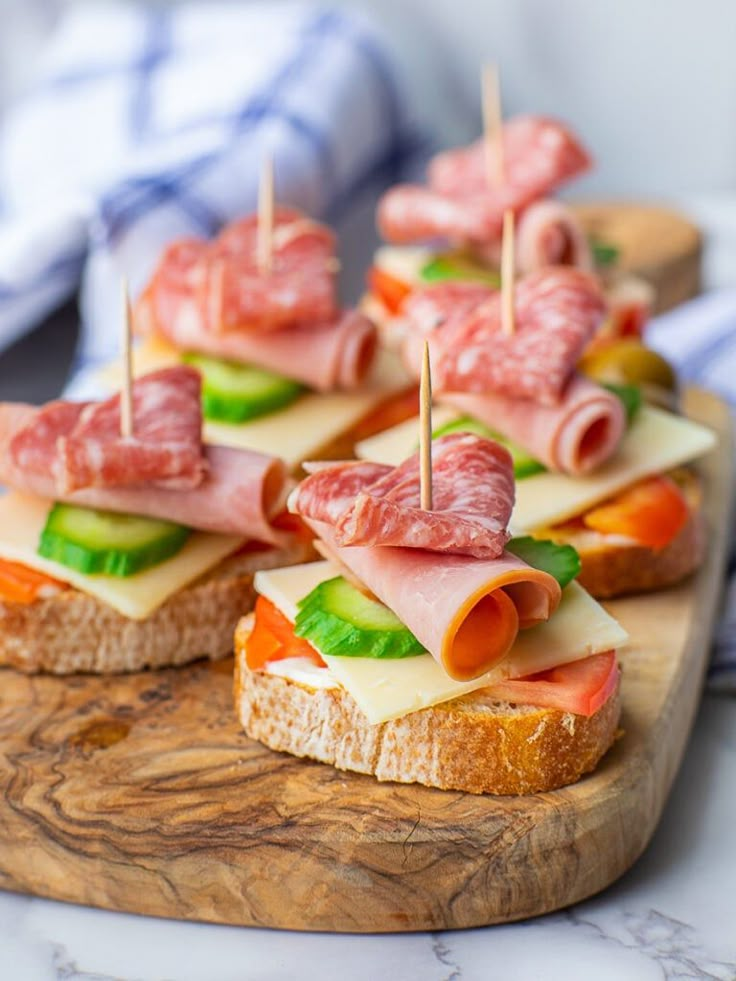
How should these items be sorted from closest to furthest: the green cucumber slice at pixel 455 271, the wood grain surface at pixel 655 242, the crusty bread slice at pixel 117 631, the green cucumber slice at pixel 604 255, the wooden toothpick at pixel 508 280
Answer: the crusty bread slice at pixel 117 631, the wooden toothpick at pixel 508 280, the green cucumber slice at pixel 455 271, the green cucumber slice at pixel 604 255, the wood grain surface at pixel 655 242

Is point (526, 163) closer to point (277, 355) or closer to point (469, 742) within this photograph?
point (277, 355)

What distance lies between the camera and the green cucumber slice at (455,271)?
412cm

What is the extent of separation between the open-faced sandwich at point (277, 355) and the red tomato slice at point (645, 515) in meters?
0.63

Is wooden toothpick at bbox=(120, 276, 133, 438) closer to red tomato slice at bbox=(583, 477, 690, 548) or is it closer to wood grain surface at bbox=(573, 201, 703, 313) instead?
red tomato slice at bbox=(583, 477, 690, 548)

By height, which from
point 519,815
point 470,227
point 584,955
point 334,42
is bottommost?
point 584,955

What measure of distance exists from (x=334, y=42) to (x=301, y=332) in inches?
100

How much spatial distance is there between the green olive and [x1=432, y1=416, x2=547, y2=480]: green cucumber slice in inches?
15.9

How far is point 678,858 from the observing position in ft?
8.13

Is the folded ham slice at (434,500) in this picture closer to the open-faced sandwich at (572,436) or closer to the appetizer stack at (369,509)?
the appetizer stack at (369,509)

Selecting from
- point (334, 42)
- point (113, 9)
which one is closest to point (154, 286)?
point (334, 42)

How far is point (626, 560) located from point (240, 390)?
3.03 feet

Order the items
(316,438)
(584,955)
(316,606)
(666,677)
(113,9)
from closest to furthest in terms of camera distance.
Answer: (584,955)
(316,606)
(666,677)
(316,438)
(113,9)

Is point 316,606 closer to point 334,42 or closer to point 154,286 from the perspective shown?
point 154,286

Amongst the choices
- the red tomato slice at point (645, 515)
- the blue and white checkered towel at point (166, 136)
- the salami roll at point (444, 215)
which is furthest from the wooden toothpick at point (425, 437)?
the blue and white checkered towel at point (166, 136)
